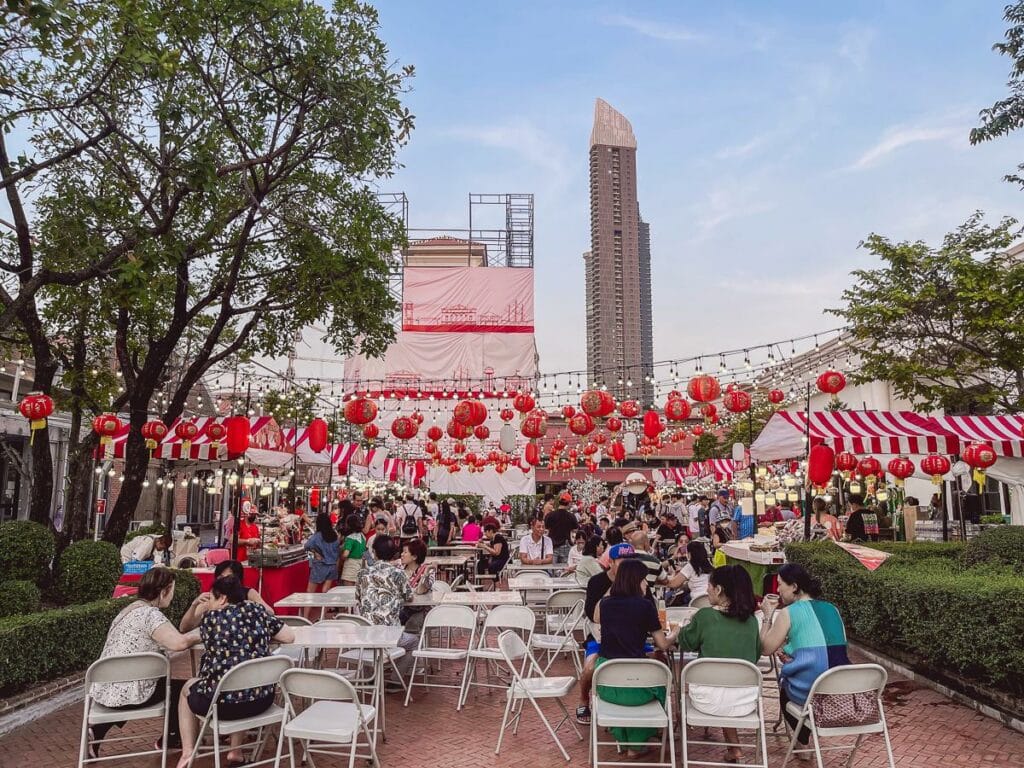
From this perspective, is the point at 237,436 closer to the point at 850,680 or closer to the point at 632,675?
the point at 632,675

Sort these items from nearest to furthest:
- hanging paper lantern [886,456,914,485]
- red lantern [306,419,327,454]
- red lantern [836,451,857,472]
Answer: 1. red lantern [306,419,327,454]
2. hanging paper lantern [886,456,914,485]
3. red lantern [836,451,857,472]

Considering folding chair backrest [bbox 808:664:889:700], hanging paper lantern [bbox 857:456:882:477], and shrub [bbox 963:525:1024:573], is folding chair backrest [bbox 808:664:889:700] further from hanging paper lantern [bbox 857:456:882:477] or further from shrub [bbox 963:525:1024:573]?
hanging paper lantern [bbox 857:456:882:477]

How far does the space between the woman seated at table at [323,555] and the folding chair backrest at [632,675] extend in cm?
595

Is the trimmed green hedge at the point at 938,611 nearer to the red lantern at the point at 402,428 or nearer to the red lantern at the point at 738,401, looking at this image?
the red lantern at the point at 738,401

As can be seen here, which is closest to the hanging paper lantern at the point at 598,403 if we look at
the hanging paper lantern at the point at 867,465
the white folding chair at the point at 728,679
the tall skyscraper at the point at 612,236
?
the hanging paper lantern at the point at 867,465

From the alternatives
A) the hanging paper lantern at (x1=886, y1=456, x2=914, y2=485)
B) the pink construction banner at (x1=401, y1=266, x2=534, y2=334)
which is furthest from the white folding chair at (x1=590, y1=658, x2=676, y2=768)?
the pink construction banner at (x1=401, y1=266, x2=534, y2=334)

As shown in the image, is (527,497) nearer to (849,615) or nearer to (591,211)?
(849,615)

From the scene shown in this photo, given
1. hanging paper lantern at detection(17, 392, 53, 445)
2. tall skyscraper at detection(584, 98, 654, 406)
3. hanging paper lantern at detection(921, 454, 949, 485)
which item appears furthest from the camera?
tall skyscraper at detection(584, 98, 654, 406)

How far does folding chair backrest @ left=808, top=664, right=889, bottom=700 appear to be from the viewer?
3.88 m

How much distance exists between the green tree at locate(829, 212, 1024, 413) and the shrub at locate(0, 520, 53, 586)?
47.7ft

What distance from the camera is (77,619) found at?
19.1 ft

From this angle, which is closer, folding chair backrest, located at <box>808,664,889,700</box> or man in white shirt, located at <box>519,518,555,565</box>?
folding chair backrest, located at <box>808,664,889,700</box>

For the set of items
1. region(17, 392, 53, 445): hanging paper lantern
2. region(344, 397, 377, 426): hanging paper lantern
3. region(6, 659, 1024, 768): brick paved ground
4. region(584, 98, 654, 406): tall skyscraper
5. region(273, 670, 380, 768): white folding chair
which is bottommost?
region(6, 659, 1024, 768): brick paved ground

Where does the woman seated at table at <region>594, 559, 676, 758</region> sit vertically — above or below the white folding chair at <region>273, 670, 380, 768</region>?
above
